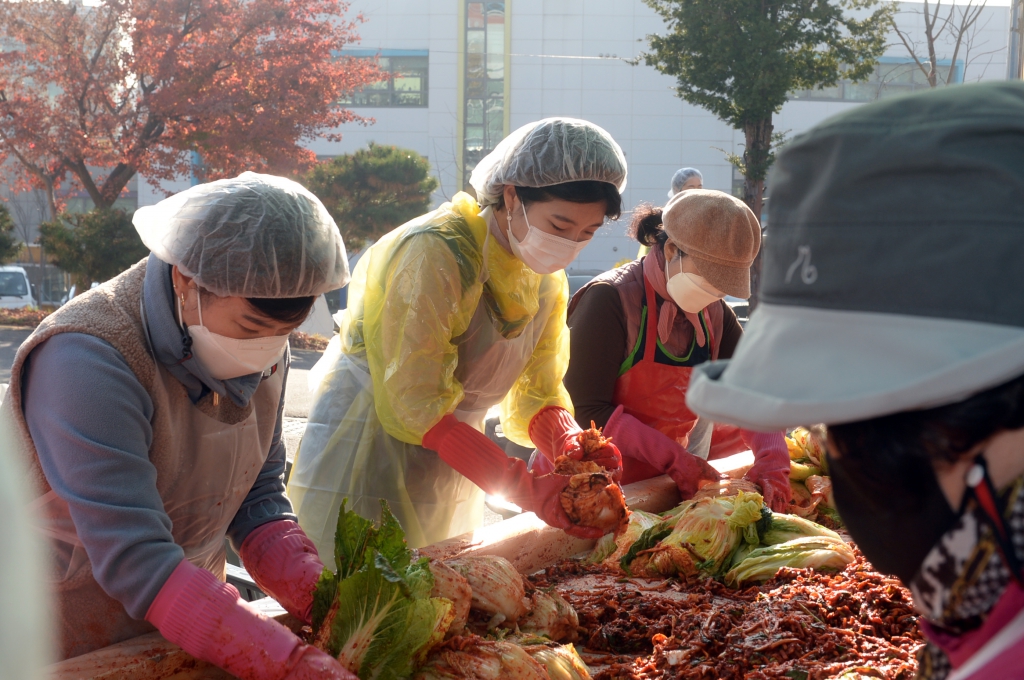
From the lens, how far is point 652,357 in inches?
145

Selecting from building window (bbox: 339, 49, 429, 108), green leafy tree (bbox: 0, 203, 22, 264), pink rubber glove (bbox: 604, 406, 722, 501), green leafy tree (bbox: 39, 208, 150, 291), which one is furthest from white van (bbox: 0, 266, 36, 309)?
pink rubber glove (bbox: 604, 406, 722, 501)

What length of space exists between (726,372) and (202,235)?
1.62m

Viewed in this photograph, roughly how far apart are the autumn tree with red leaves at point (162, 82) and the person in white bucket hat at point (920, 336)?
1655 centimetres

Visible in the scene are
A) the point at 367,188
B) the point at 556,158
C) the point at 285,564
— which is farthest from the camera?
the point at 367,188

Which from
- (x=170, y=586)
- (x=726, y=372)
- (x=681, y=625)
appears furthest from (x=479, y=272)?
(x=726, y=372)

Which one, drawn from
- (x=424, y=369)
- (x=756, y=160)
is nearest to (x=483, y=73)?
(x=756, y=160)

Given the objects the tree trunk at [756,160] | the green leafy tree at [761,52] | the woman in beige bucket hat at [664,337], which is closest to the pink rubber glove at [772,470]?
the woman in beige bucket hat at [664,337]

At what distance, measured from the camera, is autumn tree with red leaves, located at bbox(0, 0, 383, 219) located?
612 inches

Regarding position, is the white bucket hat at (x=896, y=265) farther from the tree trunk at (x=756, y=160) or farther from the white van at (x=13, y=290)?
the white van at (x=13, y=290)

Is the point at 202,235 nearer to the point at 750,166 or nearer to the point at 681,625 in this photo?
the point at 681,625

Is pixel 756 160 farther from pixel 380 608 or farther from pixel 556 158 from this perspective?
pixel 380 608

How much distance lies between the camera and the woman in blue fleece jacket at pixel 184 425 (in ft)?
6.15

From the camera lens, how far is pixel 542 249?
312 centimetres

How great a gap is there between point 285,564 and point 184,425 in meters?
0.47
